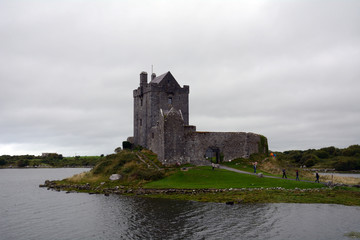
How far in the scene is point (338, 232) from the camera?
21.1 meters

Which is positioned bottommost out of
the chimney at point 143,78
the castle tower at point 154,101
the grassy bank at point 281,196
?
the grassy bank at point 281,196

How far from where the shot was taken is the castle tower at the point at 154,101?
2167 inches

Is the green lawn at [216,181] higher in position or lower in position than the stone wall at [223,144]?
lower

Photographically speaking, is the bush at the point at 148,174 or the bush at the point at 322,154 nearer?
the bush at the point at 148,174

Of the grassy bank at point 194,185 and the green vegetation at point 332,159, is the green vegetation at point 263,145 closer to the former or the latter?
the grassy bank at point 194,185

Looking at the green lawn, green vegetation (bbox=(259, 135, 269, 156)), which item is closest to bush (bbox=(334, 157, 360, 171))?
green vegetation (bbox=(259, 135, 269, 156))

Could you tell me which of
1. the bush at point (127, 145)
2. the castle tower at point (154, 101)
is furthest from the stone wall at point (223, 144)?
the bush at point (127, 145)

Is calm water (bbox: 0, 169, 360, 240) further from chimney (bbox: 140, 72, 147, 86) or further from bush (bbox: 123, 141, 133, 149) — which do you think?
chimney (bbox: 140, 72, 147, 86)

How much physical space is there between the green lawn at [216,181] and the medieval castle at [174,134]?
497 centimetres

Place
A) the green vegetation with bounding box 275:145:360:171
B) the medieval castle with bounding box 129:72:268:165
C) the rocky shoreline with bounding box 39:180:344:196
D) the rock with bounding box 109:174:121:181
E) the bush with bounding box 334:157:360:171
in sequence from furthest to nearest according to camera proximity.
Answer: the green vegetation with bounding box 275:145:360:171 → the bush with bounding box 334:157:360:171 → the medieval castle with bounding box 129:72:268:165 → the rock with bounding box 109:174:121:181 → the rocky shoreline with bounding box 39:180:344:196

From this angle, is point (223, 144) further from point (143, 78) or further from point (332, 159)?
point (332, 159)

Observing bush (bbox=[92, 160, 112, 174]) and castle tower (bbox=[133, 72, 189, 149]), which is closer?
bush (bbox=[92, 160, 112, 174])

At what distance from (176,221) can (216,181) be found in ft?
48.5

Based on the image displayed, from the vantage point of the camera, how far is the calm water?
851 inches
